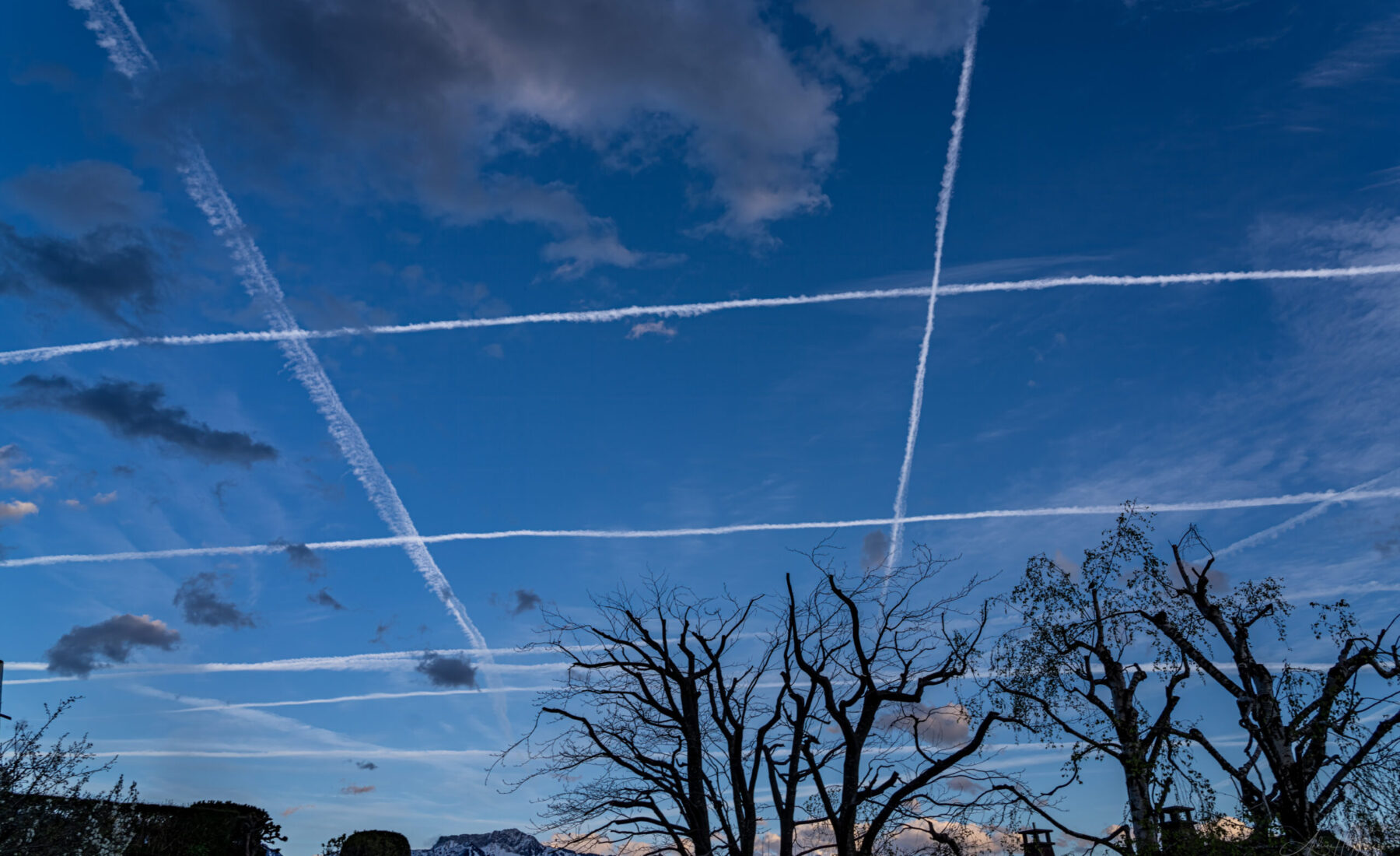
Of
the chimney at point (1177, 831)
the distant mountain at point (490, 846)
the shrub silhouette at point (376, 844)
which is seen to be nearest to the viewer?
the chimney at point (1177, 831)

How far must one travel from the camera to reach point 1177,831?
20.5 metres

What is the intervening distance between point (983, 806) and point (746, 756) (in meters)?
5.43

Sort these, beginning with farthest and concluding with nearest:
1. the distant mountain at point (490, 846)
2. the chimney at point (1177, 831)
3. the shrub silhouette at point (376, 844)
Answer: the distant mountain at point (490, 846), the shrub silhouette at point (376, 844), the chimney at point (1177, 831)

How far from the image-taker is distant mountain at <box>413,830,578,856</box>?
41.7 meters

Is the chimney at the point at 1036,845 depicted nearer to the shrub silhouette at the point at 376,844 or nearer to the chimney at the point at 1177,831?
the chimney at the point at 1177,831

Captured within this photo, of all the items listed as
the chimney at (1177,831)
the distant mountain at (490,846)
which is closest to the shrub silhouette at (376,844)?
the distant mountain at (490,846)

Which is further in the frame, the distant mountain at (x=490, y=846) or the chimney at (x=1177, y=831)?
the distant mountain at (x=490, y=846)

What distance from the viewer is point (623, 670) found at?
2144 cm

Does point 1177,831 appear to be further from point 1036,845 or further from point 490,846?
point 490,846

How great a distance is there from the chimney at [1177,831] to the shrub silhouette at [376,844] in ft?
68.8

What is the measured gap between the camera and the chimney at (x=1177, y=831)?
19703 mm

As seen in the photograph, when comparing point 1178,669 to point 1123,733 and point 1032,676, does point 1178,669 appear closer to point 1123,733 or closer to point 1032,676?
point 1123,733

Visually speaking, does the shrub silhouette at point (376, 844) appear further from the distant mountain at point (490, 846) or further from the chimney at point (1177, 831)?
the chimney at point (1177, 831)

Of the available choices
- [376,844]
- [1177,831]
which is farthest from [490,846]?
[1177,831]
